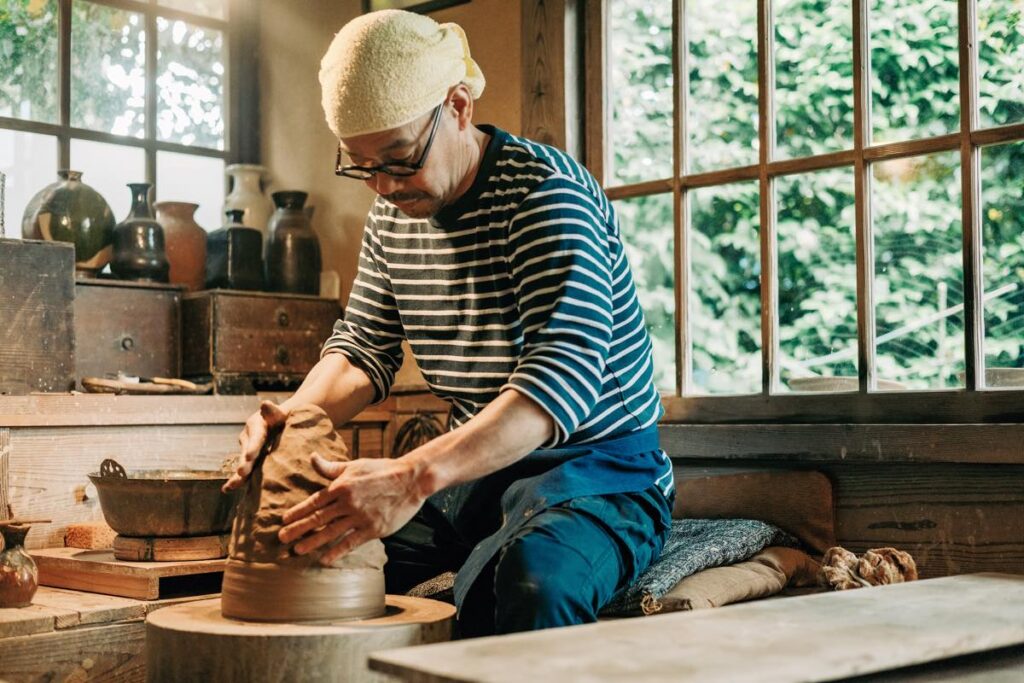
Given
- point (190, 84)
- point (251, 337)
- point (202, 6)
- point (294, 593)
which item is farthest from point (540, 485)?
point (202, 6)

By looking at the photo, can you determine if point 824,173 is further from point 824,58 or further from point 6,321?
point 6,321

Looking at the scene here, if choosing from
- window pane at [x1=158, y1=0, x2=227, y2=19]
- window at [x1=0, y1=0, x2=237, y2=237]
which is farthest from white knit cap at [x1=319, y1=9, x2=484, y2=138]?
window pane at [x1=158, y1=0, x2=227, y2=19]

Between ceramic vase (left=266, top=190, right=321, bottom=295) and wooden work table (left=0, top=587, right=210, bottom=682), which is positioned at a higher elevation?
ceramic vase (left=266, top=190, right=321, bottom=295)

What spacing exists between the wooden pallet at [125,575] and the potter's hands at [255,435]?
2.07ft

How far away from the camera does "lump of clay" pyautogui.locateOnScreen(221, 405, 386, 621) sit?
212cm

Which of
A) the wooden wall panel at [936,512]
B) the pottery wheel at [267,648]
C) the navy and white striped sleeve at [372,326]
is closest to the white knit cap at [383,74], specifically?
the navy and white striped sleeve at [372,326]

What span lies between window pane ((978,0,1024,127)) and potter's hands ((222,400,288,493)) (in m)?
1.83

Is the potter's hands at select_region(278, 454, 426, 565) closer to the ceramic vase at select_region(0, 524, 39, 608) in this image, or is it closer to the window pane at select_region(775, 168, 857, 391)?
the ceramic vase at select_region(0, 524, 39, 608)

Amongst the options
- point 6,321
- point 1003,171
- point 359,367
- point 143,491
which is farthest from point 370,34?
point 6,321

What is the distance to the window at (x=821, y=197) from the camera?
2.92 meters

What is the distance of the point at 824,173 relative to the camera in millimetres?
3201

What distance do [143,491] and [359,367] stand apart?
63 cm

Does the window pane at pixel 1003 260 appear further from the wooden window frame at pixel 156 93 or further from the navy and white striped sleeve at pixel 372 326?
the wooden window frame at pixel 156 93

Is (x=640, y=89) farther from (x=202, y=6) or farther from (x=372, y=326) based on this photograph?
(x=202, y=6)
